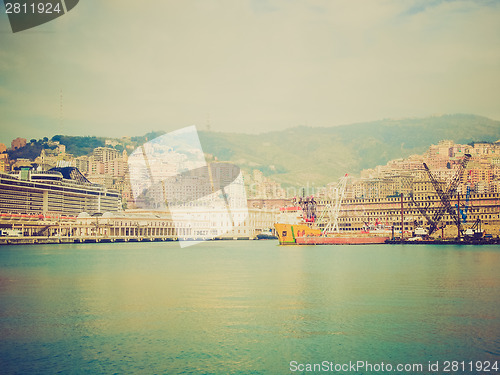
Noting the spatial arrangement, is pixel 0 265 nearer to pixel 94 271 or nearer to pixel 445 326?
pixel 94 271

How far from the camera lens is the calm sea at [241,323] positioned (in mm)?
9703

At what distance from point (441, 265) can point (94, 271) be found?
1818cm

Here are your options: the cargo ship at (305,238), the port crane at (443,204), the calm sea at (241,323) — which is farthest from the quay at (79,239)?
the calm sea at (241,323)

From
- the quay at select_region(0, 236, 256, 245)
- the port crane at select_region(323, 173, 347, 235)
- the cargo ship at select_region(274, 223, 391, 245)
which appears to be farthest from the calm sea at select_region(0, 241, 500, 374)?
the port crane at select_region(323, 173, 347, 235)

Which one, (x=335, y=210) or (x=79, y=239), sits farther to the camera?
(x=335, y=210)

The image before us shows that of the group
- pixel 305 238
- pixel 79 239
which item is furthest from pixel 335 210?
pixel 79 239

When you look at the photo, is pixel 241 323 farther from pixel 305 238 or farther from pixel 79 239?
pixel 79 239

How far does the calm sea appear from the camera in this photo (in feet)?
31.8

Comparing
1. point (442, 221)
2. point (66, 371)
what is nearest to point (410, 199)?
point (442, 221)

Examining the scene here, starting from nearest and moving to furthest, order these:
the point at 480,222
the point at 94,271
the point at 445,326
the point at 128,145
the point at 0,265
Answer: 1. the point at 445,326
2. the point at 94,271
3. the point at 0,265
4. the point at 480,222
5. the point at 128,145

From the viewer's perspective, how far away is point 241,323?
12.4 m

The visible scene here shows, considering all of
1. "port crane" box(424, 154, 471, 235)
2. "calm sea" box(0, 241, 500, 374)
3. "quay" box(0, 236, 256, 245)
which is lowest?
"quay" box(0, 236, 256, 245)

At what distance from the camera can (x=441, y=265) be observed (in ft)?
86.5

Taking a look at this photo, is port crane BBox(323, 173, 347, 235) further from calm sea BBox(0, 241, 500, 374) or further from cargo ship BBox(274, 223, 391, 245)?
calm sea BBox(0, 241, 500, 374)
